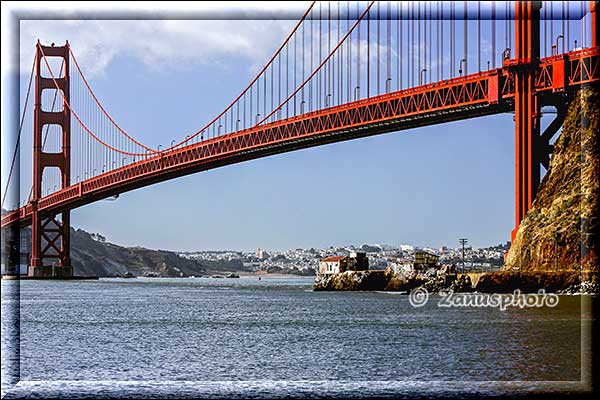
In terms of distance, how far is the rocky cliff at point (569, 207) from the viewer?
4531 cm

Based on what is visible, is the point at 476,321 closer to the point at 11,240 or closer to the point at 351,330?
the point at 351,330

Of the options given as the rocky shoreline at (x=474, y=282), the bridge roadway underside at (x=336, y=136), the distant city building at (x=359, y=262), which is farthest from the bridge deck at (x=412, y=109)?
the distant city building at (x=359, y=262)

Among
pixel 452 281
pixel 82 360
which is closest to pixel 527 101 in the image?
pixel 452 281

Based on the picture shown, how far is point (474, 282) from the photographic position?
48.0 meters

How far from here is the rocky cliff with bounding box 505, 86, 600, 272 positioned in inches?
1784

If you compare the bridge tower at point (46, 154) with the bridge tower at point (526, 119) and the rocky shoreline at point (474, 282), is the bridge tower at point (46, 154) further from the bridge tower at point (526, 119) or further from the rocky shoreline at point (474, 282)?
the bridge tower at point (526, 119)

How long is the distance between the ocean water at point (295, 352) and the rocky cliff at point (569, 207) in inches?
242

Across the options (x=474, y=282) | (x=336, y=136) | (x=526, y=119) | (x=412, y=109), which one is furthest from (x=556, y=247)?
(x=336, y=136)

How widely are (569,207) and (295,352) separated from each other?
24.9 meters

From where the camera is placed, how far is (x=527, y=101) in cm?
4894

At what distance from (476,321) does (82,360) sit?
1434 cm

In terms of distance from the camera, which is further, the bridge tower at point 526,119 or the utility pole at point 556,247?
the bridge tower at point 526,119

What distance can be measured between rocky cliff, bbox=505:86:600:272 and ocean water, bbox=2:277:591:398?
6156 millimetres

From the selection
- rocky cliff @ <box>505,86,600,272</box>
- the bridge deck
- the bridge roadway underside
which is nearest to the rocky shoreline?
rocky cliff @ <box>505,86,600,272</box>
